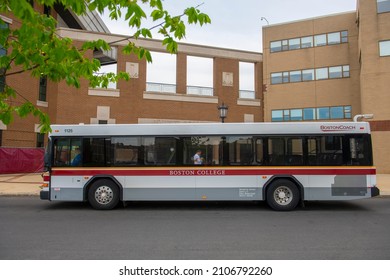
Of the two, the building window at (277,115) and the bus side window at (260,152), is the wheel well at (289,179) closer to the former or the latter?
the bus side window at (260,152)

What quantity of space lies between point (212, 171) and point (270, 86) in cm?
1901

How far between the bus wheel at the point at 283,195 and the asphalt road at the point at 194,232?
29 centimetres

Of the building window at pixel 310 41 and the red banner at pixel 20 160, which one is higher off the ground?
the building window at pixel 310 41

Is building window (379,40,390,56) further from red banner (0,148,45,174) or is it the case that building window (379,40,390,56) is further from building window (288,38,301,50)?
red banner (0,148,45,174)

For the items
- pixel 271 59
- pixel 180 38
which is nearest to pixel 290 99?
pixel 271 59

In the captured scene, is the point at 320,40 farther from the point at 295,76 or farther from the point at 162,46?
the point at 162,46

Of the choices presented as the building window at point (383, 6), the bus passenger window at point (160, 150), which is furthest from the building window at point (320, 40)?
the bus passenger window at point (160, 150)

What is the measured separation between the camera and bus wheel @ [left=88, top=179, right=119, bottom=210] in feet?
30.7

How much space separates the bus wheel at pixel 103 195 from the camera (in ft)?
30.7

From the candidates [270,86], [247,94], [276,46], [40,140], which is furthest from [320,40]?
[40,140]

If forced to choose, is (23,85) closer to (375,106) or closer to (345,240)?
(345,240)

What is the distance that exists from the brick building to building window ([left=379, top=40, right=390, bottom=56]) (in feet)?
0.20

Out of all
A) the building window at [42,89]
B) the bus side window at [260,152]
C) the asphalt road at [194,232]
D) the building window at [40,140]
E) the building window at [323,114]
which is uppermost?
the building window at [42,89]

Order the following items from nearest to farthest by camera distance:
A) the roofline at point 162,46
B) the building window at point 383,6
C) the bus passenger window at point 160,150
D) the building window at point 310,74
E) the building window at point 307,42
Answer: the bus passenger window at point 160,150 → the building window at point 383,6 → the roofline at point 162,46 → the building window at point 310,74 → the building window at point 307,42
